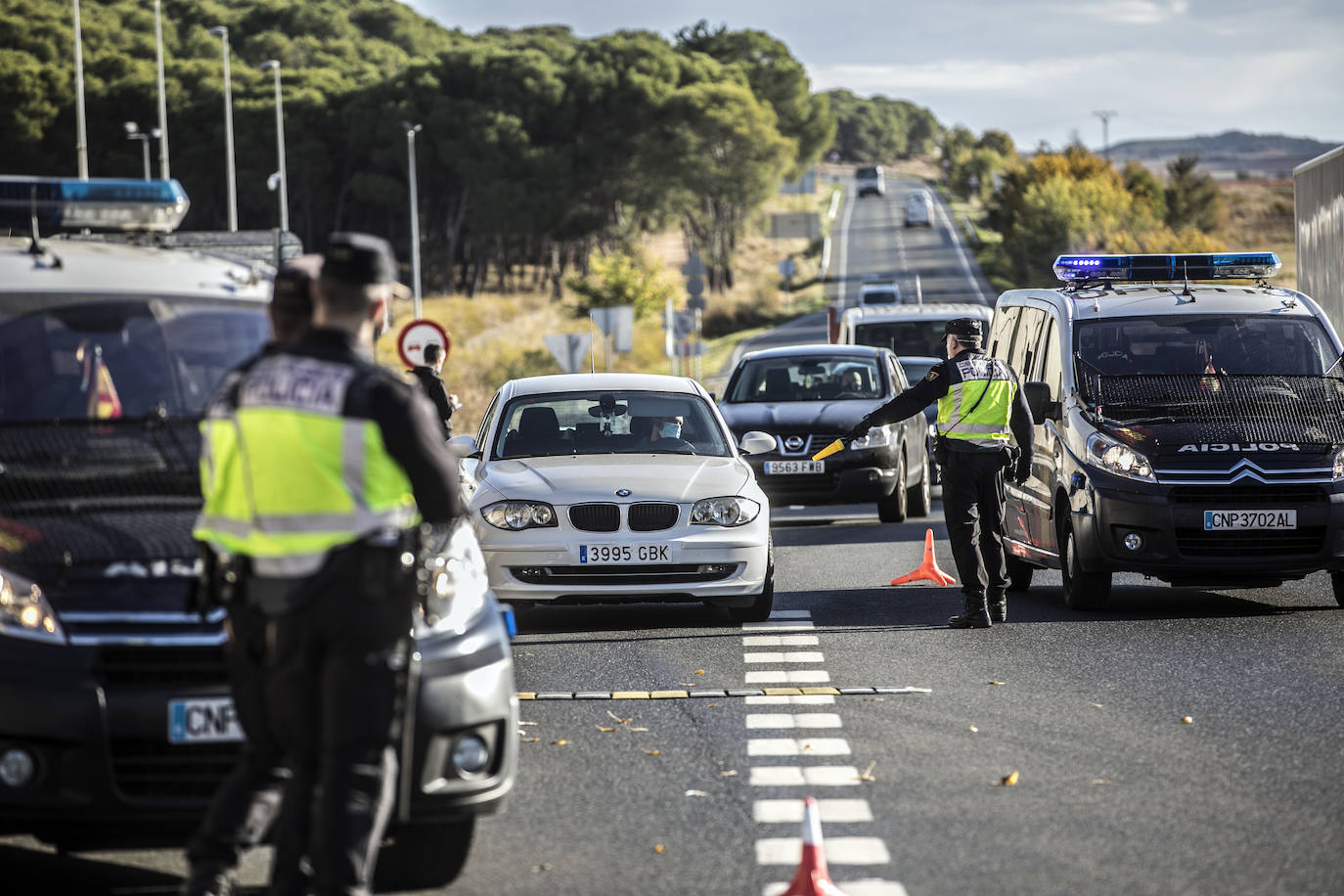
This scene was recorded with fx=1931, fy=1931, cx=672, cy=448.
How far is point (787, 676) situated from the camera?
9.73 meters

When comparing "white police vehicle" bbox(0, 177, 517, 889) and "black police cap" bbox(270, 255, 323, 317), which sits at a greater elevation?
"black police cap" bbox(270, 255, 323, 317)

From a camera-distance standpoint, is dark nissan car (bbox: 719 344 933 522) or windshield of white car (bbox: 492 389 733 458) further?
dark nissan car (bbox: 719 344 933 522)

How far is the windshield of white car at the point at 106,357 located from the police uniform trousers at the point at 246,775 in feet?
6.44

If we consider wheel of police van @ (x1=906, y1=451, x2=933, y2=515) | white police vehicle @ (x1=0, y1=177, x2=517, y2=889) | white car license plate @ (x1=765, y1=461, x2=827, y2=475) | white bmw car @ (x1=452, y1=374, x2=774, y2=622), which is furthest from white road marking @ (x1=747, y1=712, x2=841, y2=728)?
wheel of police van @ (x1=906, y1=451, x2=933, y2=515)

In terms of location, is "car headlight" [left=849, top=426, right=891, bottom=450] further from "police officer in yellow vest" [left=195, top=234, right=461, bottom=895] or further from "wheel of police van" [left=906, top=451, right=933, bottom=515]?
"police officer in yellow vest" [left=195, top=234, right=461, bottom=895]

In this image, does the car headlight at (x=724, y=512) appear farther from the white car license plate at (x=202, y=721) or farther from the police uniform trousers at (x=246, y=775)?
the police uniform trousers at (x=246, y=775)

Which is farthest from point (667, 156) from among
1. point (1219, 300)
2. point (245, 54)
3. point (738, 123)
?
point (1219, 300)

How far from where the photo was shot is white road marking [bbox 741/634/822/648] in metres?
10.9

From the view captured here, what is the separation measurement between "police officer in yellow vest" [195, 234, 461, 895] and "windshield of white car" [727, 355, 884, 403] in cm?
1476

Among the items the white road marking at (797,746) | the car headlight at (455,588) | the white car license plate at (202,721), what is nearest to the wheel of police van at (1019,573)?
the white road marking at (797,746)

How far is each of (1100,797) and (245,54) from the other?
323ft

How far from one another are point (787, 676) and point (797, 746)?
6.25 ft

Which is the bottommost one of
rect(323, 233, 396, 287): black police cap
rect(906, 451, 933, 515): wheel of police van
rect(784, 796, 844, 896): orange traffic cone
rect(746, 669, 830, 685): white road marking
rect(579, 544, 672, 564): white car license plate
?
rect(906, 451, 933, 515): wheel of police van

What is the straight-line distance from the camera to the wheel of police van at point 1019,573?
13953 millimetres
